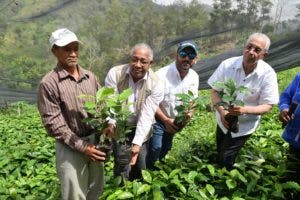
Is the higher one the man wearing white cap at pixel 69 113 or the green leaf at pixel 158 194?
the man wearing white cap at pixel 69 113

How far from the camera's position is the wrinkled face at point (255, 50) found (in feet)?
10.8

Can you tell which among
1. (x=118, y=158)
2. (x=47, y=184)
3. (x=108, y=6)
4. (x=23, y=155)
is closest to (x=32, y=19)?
(x=108, y=6)

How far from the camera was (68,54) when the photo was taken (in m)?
2.95

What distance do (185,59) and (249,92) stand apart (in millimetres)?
695

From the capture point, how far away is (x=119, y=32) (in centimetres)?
1132

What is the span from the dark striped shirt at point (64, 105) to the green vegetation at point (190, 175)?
0.61 metres

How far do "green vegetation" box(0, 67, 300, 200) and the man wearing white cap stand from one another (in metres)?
0.36

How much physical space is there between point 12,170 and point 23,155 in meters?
0.31

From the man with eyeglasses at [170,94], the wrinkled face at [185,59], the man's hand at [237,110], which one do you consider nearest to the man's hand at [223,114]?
the man's hand at [237,110]

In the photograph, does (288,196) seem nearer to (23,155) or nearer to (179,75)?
(179,75)

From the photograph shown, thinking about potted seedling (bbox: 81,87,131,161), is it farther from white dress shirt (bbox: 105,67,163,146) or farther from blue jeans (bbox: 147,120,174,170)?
blue jeans (bbox: 147,120,174,170)

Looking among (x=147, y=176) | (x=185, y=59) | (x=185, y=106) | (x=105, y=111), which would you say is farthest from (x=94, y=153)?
(x=185, y=59)

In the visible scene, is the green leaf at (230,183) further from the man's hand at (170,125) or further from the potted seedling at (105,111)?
the potted seedling at (105,111)

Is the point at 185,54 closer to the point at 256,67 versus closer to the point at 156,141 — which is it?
the point at 256,67
